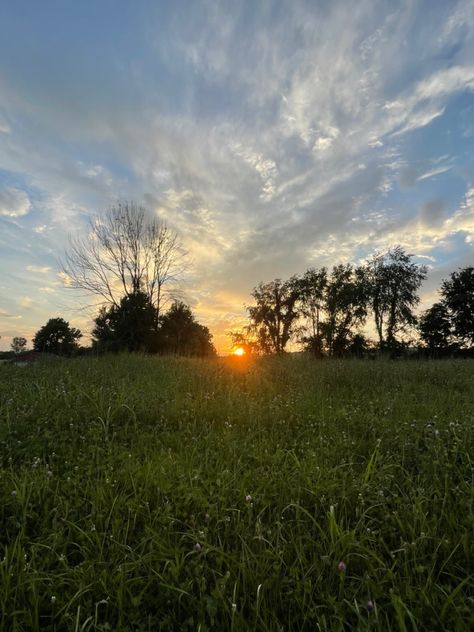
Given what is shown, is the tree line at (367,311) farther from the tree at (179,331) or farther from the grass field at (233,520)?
the grass field at (233,520)

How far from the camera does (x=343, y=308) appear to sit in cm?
4325

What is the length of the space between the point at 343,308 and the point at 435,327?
1201cm

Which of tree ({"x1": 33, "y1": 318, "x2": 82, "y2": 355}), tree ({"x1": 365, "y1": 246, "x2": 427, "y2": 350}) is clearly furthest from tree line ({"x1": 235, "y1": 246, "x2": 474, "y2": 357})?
tree ({"x1": 33, "y1": 318, "x2": 82, "y2": 355})

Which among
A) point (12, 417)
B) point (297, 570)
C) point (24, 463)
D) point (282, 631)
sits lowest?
point (282, 631)

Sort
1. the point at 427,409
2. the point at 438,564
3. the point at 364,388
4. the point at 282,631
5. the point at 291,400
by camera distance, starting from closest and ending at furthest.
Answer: the point at 282,631
the point at 438,564
the point at 427,409
the point at 291,400
the point at 364,388

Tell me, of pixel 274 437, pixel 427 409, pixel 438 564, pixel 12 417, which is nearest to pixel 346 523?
pixel 438 564

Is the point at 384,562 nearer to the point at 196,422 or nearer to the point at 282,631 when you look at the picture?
the point at 282,631

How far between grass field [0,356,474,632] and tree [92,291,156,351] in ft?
Result: 76.7

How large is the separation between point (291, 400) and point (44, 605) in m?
4.32

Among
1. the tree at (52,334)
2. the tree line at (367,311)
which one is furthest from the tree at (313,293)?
the tree at (52,334)

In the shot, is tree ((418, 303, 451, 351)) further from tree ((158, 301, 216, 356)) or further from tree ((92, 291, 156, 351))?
tree ((92, 291, 156, 351))

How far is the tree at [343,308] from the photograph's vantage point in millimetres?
42188

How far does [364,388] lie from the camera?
7070 millimetres

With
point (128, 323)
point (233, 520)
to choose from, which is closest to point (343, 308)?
point (128, 323)
